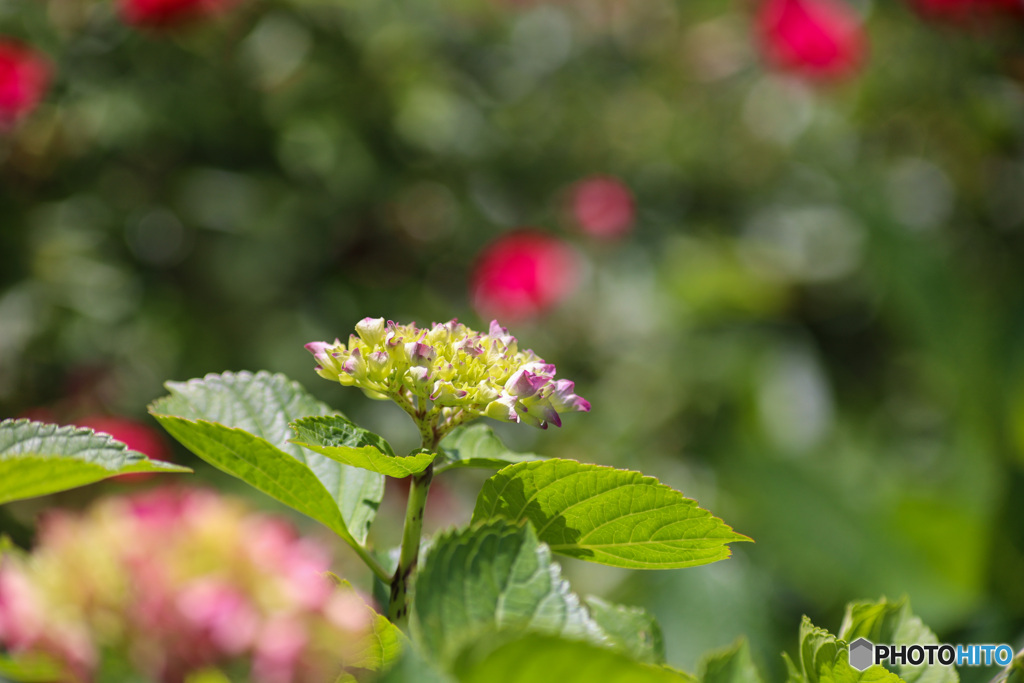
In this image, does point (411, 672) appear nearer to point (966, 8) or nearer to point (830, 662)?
point (830, 662)

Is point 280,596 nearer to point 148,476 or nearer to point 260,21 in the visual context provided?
point 148,476

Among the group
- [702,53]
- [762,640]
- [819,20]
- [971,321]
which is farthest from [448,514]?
[702,53]

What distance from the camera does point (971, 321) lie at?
142 centimetres

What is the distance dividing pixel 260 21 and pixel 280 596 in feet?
5.01

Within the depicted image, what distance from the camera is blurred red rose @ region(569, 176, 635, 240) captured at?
1839mm

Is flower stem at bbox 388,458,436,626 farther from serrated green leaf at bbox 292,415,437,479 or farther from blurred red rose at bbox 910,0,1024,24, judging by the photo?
blurred red rose at bbox 910,0,1024,24

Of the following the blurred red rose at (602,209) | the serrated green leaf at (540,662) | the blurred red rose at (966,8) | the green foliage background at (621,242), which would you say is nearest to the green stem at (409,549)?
the serrated green leaf at (540,662)

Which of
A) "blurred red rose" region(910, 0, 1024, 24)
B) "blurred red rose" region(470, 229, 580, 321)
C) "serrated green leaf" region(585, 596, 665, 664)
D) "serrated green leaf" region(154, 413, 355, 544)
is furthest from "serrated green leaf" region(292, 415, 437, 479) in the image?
"blurred red rose" region(910, 0, 1024, 24)

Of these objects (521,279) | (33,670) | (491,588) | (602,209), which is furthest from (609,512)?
Result: (602,209)

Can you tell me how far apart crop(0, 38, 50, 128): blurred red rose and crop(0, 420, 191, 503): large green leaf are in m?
1.28

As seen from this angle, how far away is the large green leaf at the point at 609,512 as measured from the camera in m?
0.30

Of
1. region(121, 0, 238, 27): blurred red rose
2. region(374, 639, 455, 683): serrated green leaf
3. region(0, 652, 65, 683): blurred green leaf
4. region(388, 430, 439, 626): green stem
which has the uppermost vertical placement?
region(121, 0, 238, 27): blurred red rose

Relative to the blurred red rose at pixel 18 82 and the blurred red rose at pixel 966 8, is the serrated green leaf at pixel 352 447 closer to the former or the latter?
the blurred red rose at pixel 18 82

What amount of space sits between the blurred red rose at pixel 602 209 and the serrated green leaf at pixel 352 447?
61.4 inches
